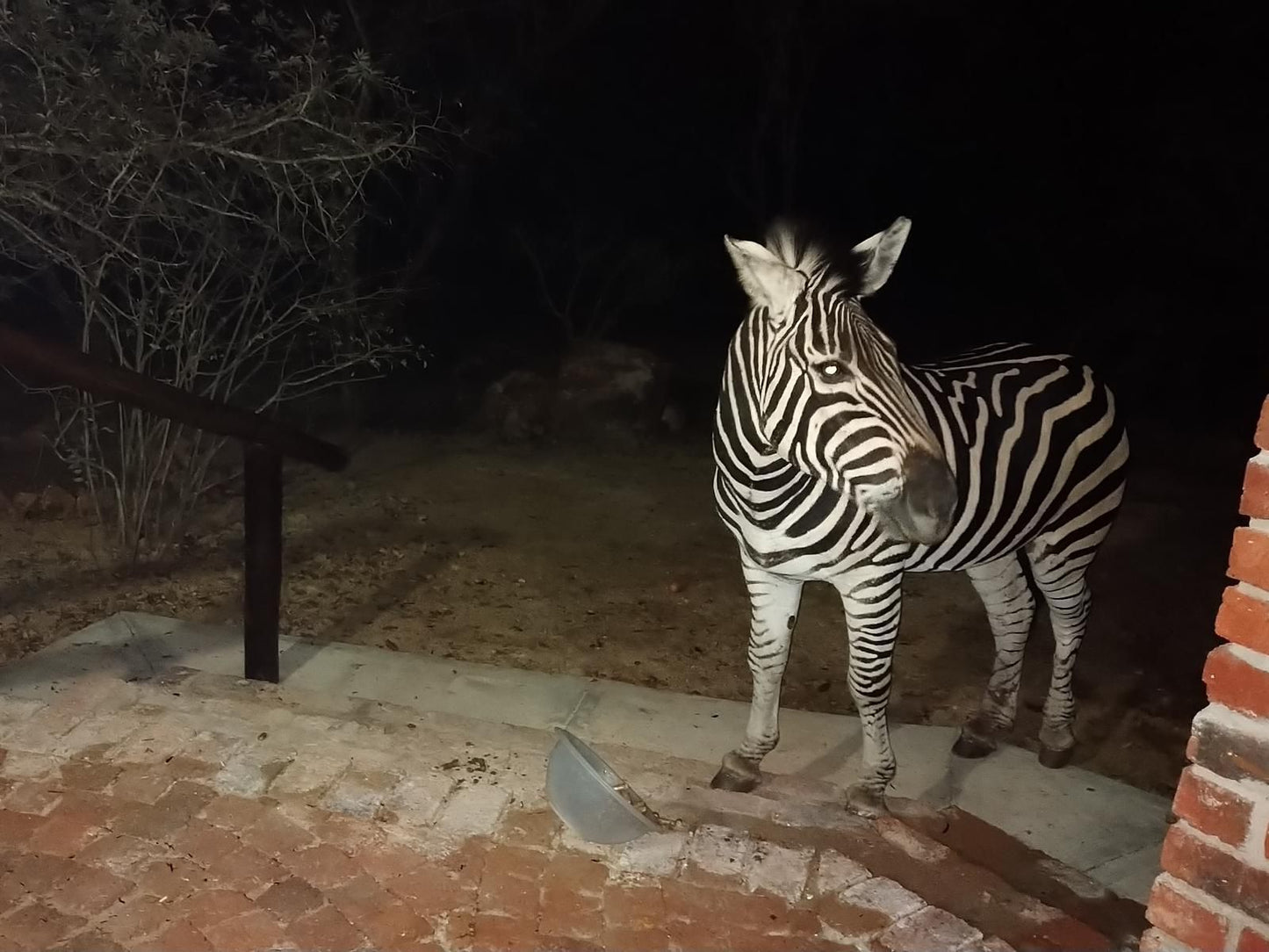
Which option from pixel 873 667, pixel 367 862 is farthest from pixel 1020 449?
pixel 367 862

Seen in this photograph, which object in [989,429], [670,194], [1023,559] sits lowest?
[1023,559]

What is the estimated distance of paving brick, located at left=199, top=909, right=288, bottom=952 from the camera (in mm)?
2242

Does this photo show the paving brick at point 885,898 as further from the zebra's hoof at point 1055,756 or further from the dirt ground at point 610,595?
the dirt ground at point 610,595

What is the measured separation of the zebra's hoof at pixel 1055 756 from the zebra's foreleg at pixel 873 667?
95 cm

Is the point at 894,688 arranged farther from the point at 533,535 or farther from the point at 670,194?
the point at 670,194

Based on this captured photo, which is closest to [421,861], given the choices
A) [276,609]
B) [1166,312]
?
[276,609]

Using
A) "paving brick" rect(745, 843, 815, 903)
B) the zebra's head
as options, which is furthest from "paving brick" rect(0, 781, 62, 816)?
the zebra's head

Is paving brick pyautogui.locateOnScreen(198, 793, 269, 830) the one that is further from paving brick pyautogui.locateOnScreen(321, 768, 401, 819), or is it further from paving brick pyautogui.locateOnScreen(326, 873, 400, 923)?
paving brick pyautogui.locateOnScreen(326, 873, 400, 923)

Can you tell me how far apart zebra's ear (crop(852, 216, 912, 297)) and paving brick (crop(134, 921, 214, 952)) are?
2416mm

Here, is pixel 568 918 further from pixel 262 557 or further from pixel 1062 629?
pixel 1062 629

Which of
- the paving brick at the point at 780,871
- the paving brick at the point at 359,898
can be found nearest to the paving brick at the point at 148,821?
the paving brick at the point at 359,898

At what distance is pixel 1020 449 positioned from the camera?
3387mm

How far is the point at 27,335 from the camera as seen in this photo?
2811 millimetres

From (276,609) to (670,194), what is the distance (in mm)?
11903
